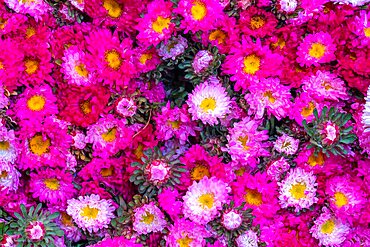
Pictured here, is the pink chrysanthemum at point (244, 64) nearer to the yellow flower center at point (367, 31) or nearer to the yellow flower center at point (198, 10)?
the yellow flower center at point (198, 10)

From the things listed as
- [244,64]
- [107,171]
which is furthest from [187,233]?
[244,64]

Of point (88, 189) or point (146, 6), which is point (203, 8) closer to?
point (146, 6)

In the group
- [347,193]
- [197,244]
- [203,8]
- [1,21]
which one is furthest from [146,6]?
[347,193]

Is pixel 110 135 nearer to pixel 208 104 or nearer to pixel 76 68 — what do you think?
pixel 76 68

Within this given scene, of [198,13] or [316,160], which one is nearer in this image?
[198,13]

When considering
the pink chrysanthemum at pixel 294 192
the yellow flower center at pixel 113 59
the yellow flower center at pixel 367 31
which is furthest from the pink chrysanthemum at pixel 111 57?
the yellow flower center at pixel 367 31
